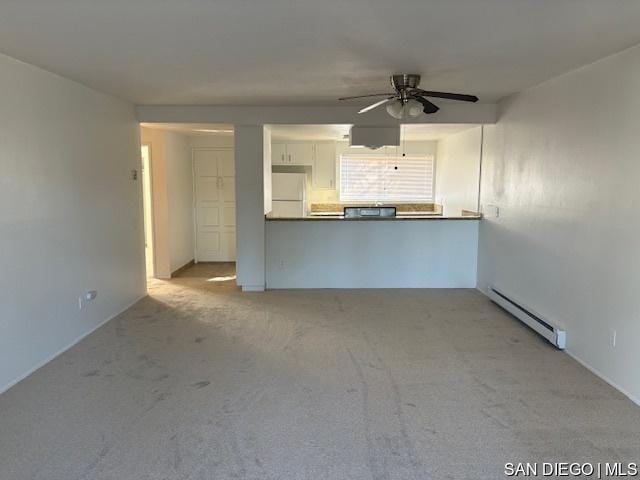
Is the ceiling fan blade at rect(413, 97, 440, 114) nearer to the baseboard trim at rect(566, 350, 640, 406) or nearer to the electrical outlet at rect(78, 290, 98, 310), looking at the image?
the baseboard trim at rect(566, 350, 640, 406)

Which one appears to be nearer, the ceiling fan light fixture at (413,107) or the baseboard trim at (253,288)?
the ceiling fan light fixture at (413,107)

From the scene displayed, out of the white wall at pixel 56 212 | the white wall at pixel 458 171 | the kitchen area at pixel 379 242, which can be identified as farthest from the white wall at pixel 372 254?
the white wall at pixel 56 212

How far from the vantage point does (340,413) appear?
9.52 ft

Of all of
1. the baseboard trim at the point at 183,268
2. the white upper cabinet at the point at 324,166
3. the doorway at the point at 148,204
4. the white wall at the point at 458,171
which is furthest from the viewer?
the white upper cabinet at the point at 324,166

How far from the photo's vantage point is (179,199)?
7.29 meters

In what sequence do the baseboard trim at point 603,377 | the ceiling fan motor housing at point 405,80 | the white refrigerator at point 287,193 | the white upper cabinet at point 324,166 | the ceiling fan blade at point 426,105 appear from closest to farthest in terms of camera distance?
the baseboard trim at point 603,377, the ceiling fan motor housing at point 405,80, the ceiling fan blade at point 426,105, the white refrigerator at point 287,193, the white upper cabinet at point 324,166

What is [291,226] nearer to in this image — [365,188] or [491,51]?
[365,188]

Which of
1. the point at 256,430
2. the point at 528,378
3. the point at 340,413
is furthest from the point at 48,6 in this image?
the point at 528,378

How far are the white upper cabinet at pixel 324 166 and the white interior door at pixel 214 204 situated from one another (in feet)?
4.57

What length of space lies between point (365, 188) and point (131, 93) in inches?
172

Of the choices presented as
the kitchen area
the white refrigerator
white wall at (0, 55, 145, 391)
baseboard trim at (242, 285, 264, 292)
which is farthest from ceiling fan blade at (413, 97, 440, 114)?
the white refrigerator

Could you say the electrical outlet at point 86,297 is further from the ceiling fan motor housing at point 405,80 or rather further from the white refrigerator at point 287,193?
the white refrigerator at point 287,193

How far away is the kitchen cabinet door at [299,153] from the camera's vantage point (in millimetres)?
7938

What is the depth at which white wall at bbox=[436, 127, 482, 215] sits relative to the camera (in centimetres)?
620
